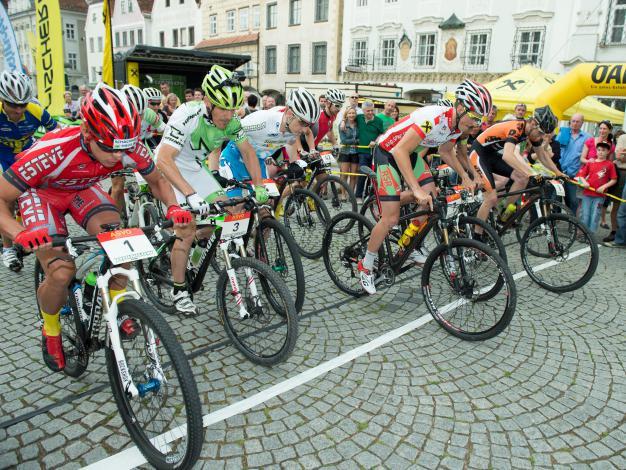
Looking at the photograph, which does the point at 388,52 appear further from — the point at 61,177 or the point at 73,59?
the point at 73,59

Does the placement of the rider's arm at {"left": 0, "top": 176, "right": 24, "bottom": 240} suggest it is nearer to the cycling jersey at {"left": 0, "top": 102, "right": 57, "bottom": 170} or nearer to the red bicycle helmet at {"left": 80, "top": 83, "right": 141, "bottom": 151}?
the red bicycle helmet at {"left": 80, "top": 83, "right": 141, "bottom": 151}

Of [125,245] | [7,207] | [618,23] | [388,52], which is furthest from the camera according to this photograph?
[388,52]

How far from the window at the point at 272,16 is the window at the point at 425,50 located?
14766 mm

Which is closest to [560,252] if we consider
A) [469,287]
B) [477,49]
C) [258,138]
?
[469,287]

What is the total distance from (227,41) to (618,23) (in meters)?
30.9

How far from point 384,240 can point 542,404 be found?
2119 mm

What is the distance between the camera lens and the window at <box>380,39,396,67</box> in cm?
2959

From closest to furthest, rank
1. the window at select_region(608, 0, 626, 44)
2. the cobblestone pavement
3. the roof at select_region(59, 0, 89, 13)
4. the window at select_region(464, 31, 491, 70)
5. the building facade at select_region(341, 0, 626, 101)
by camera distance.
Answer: the cobblestone pavement < the window at select_region(608, 0, 626, 44) < the building facade at select_region(341, 0, 626, 101) < the window at select_region(464, 31, 491, 70) < the roof at select_region(59, 0, 89, 13)

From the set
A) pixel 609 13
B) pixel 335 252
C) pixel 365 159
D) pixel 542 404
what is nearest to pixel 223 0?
pixel 609 13

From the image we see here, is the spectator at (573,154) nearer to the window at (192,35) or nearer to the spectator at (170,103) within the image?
the spectator at (170,103)

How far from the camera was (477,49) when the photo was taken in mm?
25953

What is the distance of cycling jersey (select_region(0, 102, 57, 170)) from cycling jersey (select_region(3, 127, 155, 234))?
298 centimetres

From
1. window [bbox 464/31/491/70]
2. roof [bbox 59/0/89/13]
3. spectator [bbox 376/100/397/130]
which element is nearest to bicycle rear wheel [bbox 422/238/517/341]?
spectator [bbox 376/100/397/130]

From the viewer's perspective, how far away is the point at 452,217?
434cm
